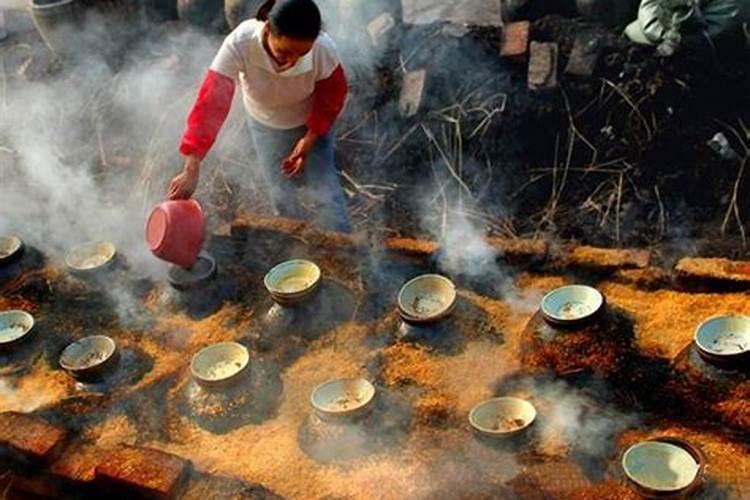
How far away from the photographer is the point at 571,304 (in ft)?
14.1

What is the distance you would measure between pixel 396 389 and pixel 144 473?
1.28 metres

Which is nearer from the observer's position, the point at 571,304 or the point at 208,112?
the point at 571,304

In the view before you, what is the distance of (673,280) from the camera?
4.49 metres

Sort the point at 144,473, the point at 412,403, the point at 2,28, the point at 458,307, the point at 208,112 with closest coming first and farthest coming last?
the point at 144,473 → the point at 412,403 → the point at 458,307 → the point at 208,112 → the point at 2,28

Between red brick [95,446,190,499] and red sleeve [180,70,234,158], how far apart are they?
5.80ft

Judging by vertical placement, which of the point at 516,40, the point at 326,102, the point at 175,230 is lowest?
the point at 175,230

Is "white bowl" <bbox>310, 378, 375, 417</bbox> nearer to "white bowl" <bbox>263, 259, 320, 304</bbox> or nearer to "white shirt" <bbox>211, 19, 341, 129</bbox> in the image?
"white bowl" <bbox>263, 259, 320, 304</bbox>

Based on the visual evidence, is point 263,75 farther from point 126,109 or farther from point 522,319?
point 126,109

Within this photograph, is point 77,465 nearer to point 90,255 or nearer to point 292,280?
point 292,280

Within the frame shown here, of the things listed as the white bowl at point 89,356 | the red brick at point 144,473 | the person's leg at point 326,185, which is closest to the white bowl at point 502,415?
the red brick at point 144,473

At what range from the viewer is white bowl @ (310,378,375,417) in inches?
154

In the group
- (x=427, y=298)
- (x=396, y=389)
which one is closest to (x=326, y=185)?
(x=427, y=298)

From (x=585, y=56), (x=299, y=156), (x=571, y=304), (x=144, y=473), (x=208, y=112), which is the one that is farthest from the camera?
(x=585, y=56)

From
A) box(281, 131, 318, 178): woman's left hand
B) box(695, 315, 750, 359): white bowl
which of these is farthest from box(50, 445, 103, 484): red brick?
box(695, 315, 750, 359): white bowl
